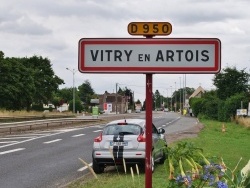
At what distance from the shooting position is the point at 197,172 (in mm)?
5016

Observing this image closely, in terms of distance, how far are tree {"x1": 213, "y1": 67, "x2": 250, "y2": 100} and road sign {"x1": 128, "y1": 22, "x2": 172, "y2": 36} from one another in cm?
6943

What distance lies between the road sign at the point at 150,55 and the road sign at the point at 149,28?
90mm

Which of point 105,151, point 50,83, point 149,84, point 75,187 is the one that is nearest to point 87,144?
point 105,151

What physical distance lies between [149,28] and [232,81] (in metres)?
70.9

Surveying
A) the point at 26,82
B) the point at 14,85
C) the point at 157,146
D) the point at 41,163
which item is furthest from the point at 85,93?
the point at 157,146

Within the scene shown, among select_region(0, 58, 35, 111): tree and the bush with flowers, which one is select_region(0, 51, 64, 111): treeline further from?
the bush with flowers

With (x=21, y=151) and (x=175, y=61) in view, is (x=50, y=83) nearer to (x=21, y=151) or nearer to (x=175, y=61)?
(x=21, y=151)

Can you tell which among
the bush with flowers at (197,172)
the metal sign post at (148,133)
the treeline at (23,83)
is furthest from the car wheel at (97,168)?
the treeline at (23,83)

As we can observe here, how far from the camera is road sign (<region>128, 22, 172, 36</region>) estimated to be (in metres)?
4.80

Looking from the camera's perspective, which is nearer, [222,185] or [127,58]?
Result: [222,185]

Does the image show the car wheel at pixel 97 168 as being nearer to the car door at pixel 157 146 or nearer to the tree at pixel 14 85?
the car door at pixel 157 146

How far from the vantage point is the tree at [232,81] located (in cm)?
7338

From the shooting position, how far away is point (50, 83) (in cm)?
9181

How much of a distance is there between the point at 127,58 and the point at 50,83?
8778 centimetres
